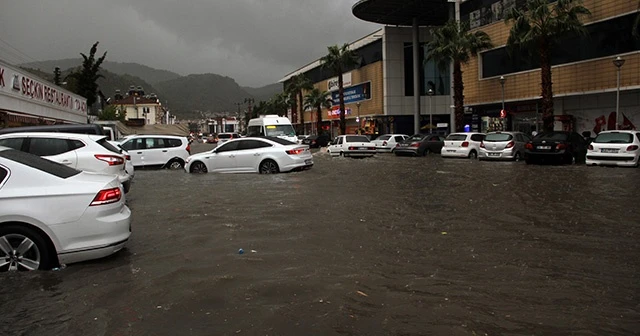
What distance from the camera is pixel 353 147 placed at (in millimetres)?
31328

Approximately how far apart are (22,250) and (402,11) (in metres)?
51.1

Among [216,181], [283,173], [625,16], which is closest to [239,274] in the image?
[216,181]

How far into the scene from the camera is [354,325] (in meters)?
4.21

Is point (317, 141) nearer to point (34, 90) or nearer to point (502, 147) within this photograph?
point (34, 90)

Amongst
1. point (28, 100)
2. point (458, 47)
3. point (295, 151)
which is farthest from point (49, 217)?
point (458, 47)

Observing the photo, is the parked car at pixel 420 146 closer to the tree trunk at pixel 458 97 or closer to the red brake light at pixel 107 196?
the tree trunk at pixel 458 97

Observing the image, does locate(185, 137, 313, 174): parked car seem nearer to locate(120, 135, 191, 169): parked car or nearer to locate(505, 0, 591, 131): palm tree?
locate(120, 135, 191, 169): parked car

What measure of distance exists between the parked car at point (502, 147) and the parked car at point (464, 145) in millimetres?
2001

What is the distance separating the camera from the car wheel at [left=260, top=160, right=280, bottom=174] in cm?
1761

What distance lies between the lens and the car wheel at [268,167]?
57.8 feet

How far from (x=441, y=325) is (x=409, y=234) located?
3564 mm

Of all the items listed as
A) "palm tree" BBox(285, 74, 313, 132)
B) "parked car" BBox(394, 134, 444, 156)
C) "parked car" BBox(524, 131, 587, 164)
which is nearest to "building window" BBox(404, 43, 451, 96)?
"palm tree" BBox(285, 74, 313, 132)

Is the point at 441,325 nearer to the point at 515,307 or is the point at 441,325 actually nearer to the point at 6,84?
the point at 515,307

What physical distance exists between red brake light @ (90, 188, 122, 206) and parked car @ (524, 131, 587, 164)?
1928 centimetres
